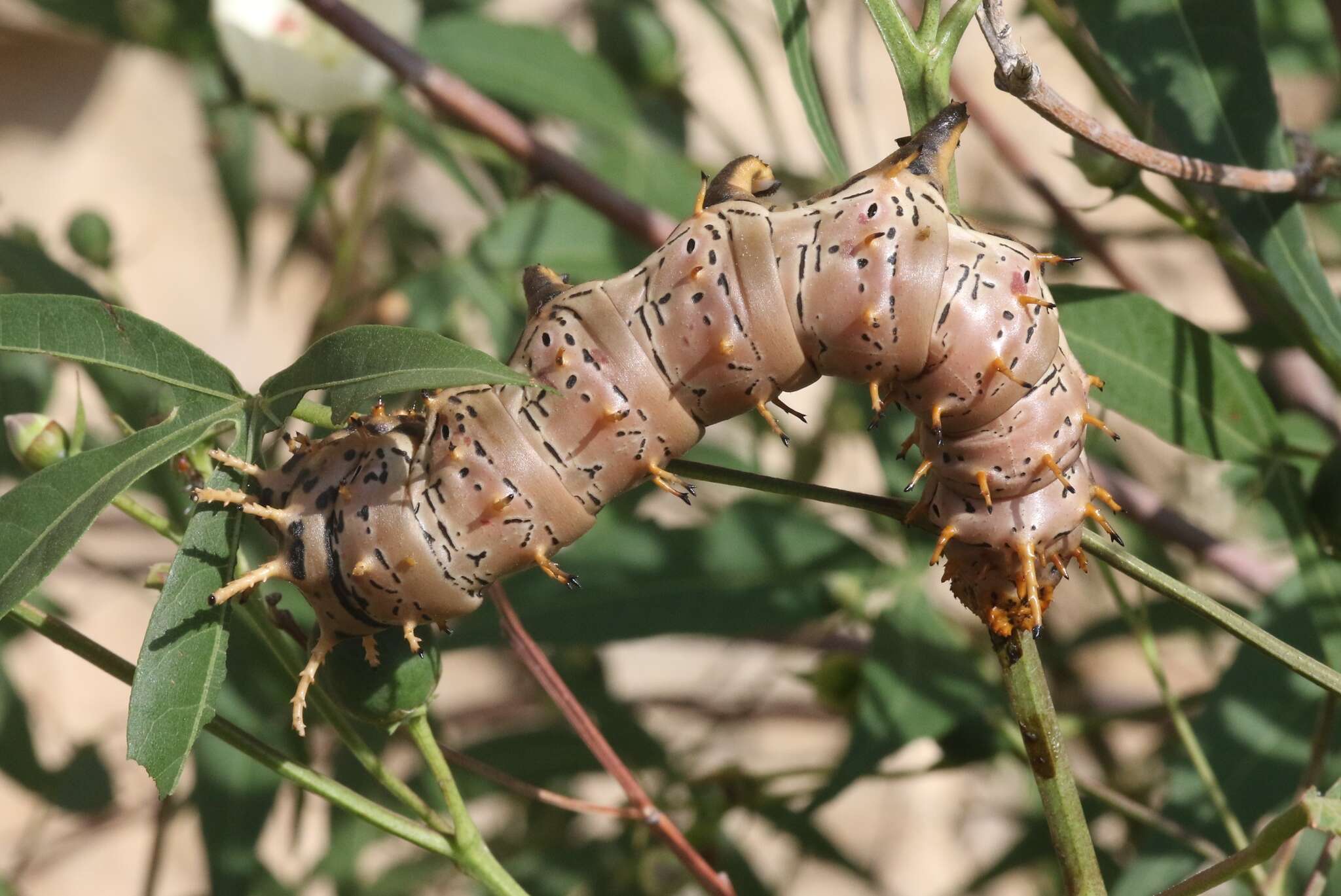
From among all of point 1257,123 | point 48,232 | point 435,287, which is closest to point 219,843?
point 435,287

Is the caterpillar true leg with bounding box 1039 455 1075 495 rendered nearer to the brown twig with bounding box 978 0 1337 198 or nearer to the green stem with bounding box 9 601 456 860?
the brown twig with bounding box 978 0 1337 198

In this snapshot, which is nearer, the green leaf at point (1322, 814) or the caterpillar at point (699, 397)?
the green leaf at point (1322, 814)

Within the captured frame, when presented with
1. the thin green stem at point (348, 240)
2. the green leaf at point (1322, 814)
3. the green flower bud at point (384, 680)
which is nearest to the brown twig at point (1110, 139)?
the green leaf at point (1322, 814)

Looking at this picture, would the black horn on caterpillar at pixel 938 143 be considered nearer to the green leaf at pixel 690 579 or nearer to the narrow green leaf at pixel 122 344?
A: the narrow green leaf at pixel 122 344

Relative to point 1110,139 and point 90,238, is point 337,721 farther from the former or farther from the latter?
point 90,238

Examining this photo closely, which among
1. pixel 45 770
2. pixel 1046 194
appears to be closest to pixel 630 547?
pixel 1046 194

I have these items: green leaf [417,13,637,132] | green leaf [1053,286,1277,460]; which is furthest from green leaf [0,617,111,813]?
green leaf [1053,286,1277,460]
